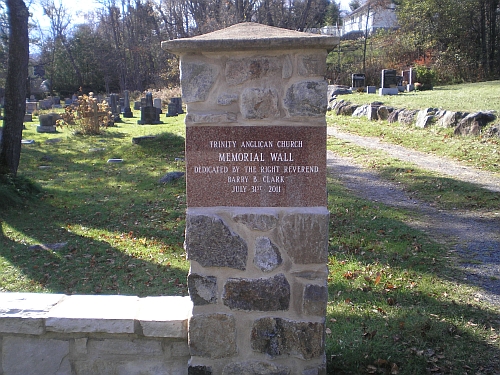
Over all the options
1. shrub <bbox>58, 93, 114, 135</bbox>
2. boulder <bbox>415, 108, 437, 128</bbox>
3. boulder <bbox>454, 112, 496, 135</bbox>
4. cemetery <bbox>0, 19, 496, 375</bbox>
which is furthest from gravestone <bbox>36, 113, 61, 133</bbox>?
cemetery <bbox>0, 19, 496, 375</bbox>

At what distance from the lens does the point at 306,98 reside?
2.98 meters

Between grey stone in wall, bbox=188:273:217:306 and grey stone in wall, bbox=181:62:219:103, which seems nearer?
grey stone in wall, bbox=181:62:219:103

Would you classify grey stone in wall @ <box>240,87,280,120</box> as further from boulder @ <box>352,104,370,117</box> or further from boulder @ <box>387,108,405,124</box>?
boulder @ <box>352,104,370,117</box>

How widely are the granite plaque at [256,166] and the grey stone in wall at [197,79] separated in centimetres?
19

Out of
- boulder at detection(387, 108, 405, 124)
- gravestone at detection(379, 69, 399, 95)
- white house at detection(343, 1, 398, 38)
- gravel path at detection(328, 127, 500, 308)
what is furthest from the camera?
white house at detection(343, 1, 398, 38)

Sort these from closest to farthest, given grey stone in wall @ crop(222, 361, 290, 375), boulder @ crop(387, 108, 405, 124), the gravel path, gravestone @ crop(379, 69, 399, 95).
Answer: grey stone in wall @ crop(222, 361, 290, 375)
the gravel path
boulder @ crop(387, 108, 405, 124)
gravestone @ crop(379, 69, 399, 95)

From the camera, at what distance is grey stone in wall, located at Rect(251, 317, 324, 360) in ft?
10.3

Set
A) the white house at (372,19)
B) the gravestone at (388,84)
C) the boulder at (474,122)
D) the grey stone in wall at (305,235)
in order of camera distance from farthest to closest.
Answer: the white house at (372,19)
the gravestone at (388,84)
the boulder at (474,122)
the grey stone in wall at (305,235)

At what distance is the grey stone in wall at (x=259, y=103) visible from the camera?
2979 millimetres

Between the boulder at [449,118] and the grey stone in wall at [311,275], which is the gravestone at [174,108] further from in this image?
the grey stone in wall at [311,275]

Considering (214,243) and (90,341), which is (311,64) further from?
(90,341)

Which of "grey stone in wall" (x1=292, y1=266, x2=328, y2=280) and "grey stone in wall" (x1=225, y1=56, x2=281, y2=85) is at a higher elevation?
"grey stone in wall" (x1=225, y1=56, x2=281, y2=85)

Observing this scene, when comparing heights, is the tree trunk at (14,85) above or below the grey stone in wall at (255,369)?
above

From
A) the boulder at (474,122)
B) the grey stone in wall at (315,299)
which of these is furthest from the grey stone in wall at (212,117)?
the boulder at (474,122)
